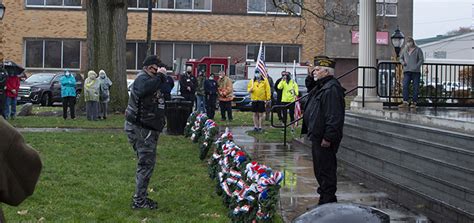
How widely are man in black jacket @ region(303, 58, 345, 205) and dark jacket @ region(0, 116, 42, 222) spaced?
498 cm

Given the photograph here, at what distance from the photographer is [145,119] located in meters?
8.39

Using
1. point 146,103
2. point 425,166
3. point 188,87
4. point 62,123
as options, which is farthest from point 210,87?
point 146,103

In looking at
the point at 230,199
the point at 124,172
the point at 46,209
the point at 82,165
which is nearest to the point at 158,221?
the point at 230,199

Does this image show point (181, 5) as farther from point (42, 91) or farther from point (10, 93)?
point (10, 93)

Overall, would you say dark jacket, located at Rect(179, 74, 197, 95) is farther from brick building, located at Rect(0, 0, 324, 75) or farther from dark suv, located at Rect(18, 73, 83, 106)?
brick building, located at Rect(0, 0, 324, 75)

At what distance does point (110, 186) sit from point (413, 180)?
4.33m

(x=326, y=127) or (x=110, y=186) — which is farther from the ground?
(x=326, y=127)

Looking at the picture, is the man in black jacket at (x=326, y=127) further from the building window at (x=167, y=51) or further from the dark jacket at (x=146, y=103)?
the building window at (x=167, y=51)

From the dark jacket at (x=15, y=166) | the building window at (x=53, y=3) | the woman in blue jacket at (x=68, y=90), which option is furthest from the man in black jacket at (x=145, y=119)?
the building window at (x=53, y=3)

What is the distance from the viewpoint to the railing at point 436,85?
594 inches

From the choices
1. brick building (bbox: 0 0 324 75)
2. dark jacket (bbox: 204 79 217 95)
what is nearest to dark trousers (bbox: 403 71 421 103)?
dark jacket (bbox: 204 79 217 95)

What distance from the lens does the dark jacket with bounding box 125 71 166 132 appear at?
8.38 meters

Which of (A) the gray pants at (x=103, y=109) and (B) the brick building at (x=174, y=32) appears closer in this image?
(A) the gray pants at (x=103, y=109)

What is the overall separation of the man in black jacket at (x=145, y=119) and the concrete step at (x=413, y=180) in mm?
3475
